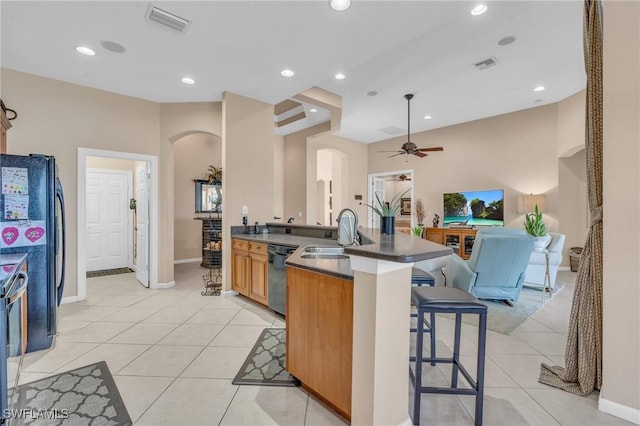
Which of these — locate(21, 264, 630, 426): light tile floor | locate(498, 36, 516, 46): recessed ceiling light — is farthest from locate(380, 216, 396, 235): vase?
locate(498, 36, 516, 46): recessed ceiling light

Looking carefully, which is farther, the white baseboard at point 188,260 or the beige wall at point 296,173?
the beige wall at point 296,173

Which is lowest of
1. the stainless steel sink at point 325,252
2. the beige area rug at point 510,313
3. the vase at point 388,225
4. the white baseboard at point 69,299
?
the beige area rug at point 510,313

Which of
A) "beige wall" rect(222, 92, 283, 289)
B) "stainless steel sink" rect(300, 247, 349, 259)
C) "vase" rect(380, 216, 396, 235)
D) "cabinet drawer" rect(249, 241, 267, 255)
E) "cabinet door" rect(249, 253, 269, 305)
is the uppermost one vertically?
"beige wall" rect(222, 92, 283, 289)

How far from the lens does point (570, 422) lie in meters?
1.69

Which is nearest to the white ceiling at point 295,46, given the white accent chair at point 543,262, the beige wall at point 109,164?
the beige wall at point 109,164

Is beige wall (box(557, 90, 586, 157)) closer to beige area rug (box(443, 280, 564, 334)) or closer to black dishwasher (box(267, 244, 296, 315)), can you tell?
beige area rug (box(443, 280, 564, 334))

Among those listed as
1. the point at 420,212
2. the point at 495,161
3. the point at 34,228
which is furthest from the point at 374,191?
the point at 34,228

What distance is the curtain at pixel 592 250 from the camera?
1906 mm

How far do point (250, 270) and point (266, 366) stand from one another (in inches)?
64.3

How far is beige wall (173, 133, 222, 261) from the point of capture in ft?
21.4

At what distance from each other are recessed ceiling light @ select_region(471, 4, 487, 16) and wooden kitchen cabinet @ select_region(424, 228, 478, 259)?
194 inches

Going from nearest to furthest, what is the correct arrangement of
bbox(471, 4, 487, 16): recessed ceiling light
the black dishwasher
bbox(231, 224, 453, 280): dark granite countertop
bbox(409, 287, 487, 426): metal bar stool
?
bbox(231, 224, 453, 280): dark granite countertop, bbox(409, 287, 487, 426): metal bar stool, bbox(471, 4, 487, 16): recessed ceiling light, the black dishwasher
